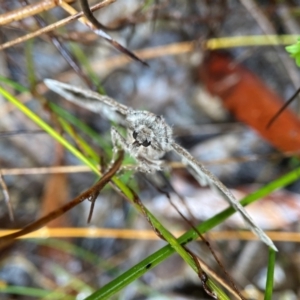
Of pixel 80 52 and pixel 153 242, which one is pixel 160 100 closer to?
pixel 80 52

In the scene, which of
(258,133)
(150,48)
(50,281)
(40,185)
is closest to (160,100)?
(150,48)

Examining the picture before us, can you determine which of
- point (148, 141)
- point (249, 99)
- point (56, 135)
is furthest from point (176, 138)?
point (148, 141)

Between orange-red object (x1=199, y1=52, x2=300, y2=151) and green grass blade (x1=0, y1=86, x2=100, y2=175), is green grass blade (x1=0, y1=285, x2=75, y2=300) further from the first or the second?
orange-red object (x1=199, y1=52, x2=300, y2=151)

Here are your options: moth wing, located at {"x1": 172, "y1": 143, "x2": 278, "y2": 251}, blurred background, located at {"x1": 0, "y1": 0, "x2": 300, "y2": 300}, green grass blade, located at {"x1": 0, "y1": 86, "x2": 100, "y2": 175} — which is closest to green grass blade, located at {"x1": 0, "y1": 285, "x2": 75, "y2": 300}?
blurred background, located at {"x1": 0, "y1": 0, "x2": 300, "y2": 300}

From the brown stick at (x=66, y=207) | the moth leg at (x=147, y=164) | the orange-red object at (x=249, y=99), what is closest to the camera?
the brown stick at (x=66, y=207)

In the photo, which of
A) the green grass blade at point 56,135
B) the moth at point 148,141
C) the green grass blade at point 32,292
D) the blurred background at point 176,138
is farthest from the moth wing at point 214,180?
the green grass blade at point 32,292

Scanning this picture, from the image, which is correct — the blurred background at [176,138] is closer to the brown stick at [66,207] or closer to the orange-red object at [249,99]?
the orange-red object at [249,99]

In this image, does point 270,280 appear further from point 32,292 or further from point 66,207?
point 32,292

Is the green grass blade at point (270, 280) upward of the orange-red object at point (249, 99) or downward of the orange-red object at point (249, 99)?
downward

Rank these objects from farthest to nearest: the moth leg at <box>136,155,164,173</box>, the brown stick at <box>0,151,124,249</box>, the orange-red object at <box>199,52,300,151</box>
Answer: the orange-red object at <box>199,52,300,151</box> → the moth leg at <box>136,155,164,173</box> → the brown stick at <box>0,151,124,249</box>
